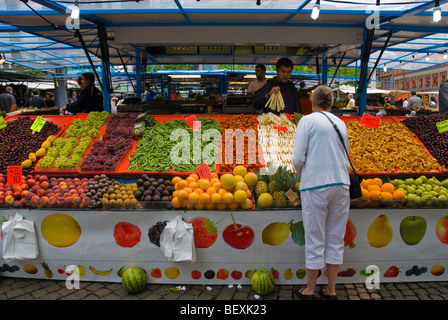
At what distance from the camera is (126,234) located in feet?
11.8

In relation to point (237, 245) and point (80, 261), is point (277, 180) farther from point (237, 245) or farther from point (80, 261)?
point (80, 261)

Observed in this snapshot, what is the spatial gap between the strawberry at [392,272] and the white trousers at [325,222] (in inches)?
36.1

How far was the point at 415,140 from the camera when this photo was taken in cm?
511

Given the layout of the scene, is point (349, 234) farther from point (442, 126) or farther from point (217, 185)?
point (442, 126)

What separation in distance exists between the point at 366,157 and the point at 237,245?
7.64ft

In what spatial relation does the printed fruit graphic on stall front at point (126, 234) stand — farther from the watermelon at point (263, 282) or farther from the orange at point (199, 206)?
Answer: the watermelon at point (263, 282)

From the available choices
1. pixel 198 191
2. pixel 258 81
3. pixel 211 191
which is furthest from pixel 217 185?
pixel 258 81

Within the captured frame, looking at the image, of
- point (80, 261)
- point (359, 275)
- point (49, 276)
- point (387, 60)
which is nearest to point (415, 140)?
point (359, 275)

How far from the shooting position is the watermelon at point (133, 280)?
343 cm

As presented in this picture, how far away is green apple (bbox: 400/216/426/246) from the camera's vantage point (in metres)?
3.62

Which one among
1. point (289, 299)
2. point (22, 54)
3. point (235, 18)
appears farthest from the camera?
point (22, 54)

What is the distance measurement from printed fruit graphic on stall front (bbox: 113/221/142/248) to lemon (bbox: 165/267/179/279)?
45cm

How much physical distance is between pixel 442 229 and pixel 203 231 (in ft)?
8.48

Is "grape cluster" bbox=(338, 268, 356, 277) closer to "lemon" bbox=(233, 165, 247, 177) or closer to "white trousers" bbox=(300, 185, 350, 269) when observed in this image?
"white trousers" bbox=(300, 185, 350, 269)
